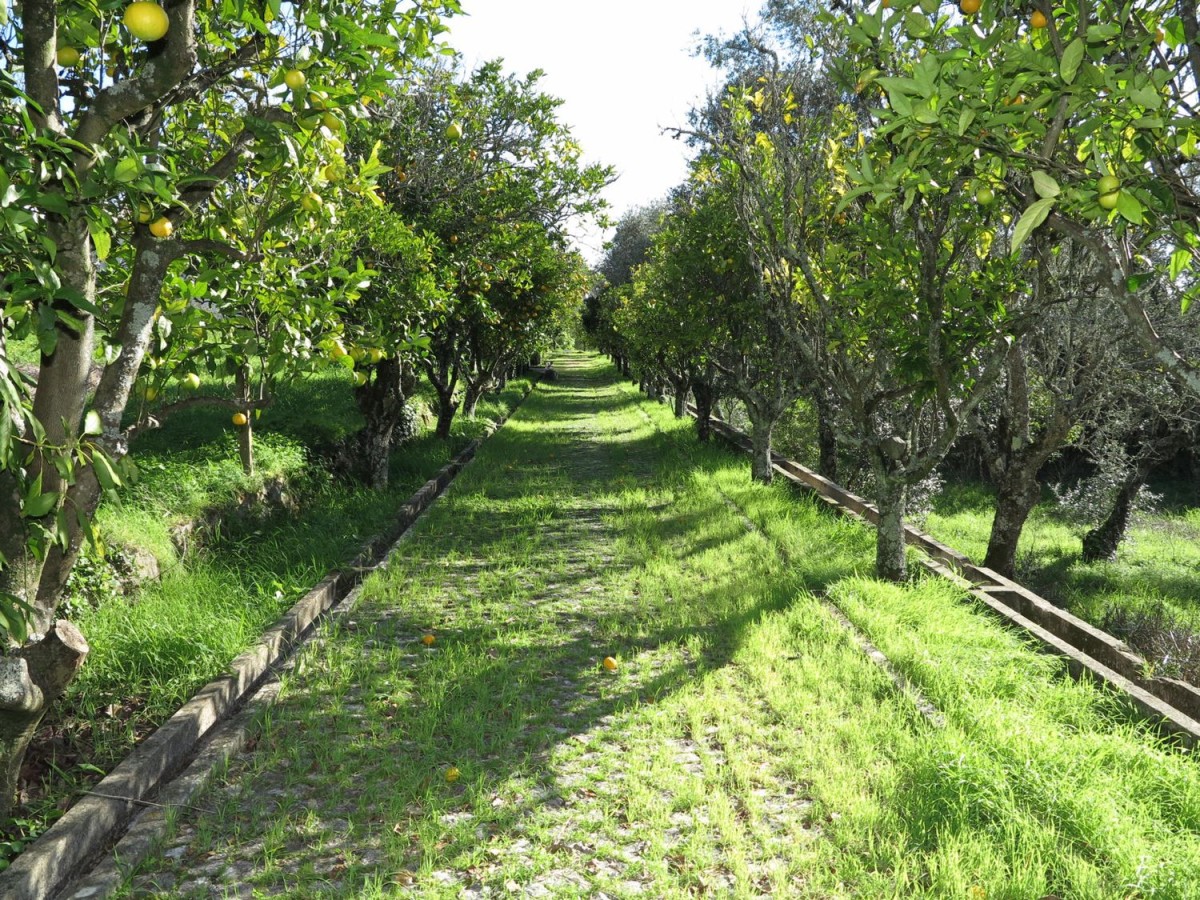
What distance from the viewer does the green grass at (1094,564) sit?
11.2m

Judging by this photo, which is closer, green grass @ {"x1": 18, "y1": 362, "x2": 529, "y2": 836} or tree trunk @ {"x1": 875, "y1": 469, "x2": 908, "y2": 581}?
green grass @ {"x1": 18, "y1": 362, "x2": 529, "y2": 836}

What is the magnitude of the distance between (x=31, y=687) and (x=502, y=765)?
7.29ft

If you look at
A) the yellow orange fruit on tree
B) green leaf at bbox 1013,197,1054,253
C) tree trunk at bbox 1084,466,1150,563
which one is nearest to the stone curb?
the yellow orange fruit on tree

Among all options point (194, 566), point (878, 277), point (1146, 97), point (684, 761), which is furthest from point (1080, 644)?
point (194, 566)

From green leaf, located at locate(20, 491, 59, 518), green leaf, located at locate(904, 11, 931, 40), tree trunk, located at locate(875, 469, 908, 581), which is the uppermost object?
green leaf, located at locate(904, 11, 931, 40)

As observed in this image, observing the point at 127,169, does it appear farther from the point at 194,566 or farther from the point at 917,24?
the point at 194,566

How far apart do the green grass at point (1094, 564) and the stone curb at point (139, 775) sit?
30.9 feet

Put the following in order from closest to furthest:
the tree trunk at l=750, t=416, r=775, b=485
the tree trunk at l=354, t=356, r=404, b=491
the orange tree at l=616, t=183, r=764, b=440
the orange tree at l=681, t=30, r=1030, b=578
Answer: the orange tree at l=681, t=30, r=1030, b=578, the tree trunk at l=354, t=356, r=404, b=491, the orange tree at l=616, t=183, r=764, b=440, the tree trunk at l=750, t=416, r=775, b=485

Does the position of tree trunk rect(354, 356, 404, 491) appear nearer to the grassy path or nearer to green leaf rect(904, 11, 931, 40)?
the grassy path

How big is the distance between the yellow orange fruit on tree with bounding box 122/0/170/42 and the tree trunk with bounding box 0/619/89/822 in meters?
2.57

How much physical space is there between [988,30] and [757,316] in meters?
11.4

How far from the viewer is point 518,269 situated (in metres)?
13.3

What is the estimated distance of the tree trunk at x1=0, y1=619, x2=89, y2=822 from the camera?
11.1 feet

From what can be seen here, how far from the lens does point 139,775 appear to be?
152 inches
